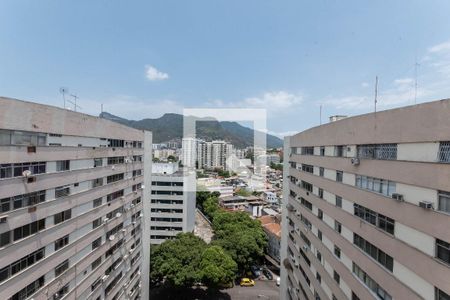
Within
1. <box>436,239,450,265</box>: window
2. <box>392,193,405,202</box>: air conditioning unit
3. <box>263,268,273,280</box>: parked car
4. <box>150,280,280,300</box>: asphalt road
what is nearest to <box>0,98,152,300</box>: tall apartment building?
<box>150,280,280,300</box>: asphalt road

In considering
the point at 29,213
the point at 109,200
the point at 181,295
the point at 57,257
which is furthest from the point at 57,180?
the point at 181,295

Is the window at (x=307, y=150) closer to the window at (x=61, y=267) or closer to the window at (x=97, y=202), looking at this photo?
the window at (x=97, y=202)

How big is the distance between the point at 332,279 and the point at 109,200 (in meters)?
12.0

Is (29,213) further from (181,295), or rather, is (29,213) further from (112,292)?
(181,295)

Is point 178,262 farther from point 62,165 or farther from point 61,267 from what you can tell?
point 62,165

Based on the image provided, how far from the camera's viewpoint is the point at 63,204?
11766 mm

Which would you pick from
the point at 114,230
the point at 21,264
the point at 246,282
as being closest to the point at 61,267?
the point at 21,264

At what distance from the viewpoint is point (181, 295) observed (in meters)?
28.8

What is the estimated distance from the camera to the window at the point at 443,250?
20.5 feet

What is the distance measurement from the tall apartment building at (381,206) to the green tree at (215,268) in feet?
34.4

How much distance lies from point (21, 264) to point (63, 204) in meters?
2.68

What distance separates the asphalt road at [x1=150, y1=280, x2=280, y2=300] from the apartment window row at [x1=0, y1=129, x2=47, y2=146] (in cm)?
2356

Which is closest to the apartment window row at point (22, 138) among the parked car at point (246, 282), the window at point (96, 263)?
the window at point (96, 263)

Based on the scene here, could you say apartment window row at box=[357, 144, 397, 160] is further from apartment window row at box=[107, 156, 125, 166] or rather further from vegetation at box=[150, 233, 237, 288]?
vegetation at box=[150, 233, 237, 288]
